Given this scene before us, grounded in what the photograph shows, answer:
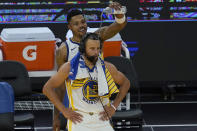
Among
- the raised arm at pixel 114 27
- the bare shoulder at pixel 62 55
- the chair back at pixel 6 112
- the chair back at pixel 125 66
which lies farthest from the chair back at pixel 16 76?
the raised arm at pixel 114 27

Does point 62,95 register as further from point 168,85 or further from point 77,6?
point 168,85

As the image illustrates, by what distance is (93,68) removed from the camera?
4.10m

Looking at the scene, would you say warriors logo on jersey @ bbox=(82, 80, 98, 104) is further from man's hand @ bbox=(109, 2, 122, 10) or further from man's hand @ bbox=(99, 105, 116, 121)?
man's hand @ bbox=(109, 2, 122, 10)

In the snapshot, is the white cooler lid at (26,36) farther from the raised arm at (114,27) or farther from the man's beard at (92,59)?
the man's beard at (92,59)

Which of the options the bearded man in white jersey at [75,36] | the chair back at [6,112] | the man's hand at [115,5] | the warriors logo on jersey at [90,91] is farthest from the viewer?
the chair back at [6,112]

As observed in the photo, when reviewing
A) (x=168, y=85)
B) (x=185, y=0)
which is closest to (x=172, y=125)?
(x=168, y=85)

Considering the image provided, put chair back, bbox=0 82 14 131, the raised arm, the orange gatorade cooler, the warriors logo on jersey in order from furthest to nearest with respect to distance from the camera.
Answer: the orange gatorade cooler → chair back, bbox=0 82 14 131 → the raised arm → the warriors logo on jersey

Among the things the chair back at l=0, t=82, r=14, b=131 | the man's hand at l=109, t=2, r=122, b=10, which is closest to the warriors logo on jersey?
the man's hand at l=109, t=2, r=122, b=10

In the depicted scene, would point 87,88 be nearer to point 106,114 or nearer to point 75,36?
point 106,114

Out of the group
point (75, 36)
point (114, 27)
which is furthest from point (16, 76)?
point (114, 27)

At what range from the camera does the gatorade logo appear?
6.26 m

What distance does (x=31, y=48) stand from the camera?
6.26 metres

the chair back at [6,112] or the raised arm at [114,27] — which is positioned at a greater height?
the raised arm at [114,27]

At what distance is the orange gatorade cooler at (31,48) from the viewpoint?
6.22 metres
